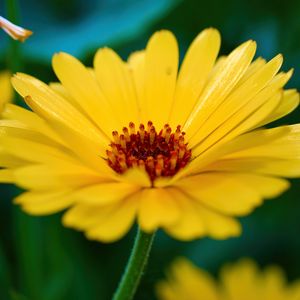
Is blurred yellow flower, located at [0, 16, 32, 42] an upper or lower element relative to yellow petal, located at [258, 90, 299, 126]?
upper

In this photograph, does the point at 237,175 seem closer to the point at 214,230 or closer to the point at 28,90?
the point at 214,230

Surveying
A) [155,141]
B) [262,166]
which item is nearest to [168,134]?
[155,141]

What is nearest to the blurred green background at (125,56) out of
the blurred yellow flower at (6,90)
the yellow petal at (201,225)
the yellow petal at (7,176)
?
the blurred yellow flower at (6,90)

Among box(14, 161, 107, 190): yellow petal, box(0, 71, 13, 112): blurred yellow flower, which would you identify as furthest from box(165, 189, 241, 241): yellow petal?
box(0, 71, 13, 112): blurred yellow flower

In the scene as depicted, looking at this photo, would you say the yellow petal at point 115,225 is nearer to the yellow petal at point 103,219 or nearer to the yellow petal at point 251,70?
the yellow petal at point 103,219

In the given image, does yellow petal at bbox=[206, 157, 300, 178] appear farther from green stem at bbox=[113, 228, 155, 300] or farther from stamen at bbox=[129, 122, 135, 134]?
stamen at bbox=[129, 122, 135, 134]
